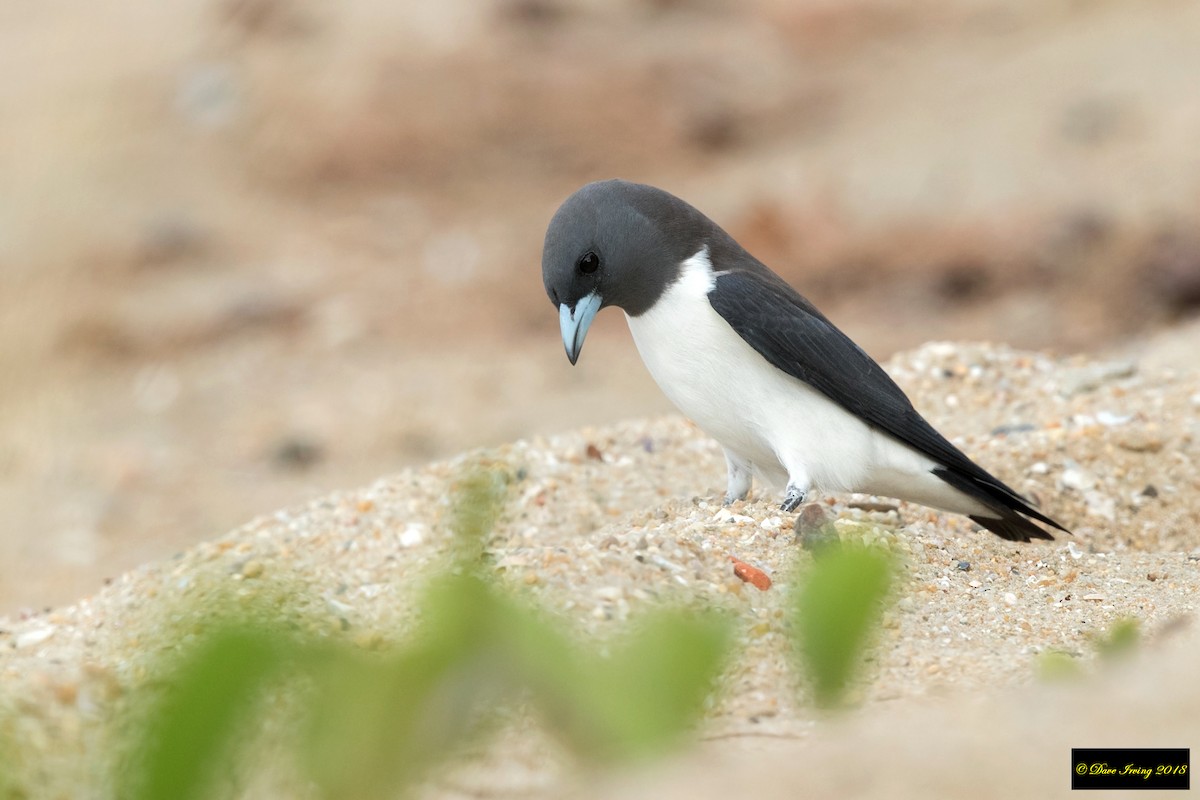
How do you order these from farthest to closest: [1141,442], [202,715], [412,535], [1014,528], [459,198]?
1. [459,198]
2. [1141,442]
3. [412,535]
4. [1014,528]
5. [202,715]

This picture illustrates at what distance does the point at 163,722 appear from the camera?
3.46ft

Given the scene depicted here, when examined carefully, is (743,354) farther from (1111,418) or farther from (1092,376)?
A: (1092,376)

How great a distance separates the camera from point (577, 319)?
147 inches

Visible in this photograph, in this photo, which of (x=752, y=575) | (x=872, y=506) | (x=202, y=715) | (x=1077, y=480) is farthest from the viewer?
(x=1077, y=480)

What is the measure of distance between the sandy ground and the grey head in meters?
0.61

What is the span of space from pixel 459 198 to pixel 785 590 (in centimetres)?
775

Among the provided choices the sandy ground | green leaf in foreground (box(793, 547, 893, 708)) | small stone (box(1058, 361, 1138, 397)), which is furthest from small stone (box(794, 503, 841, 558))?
small stone (box(1058, 361, 1138, 397))

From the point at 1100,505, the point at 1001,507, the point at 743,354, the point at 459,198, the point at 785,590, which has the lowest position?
the point at 785,590

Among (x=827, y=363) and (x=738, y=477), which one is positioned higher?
(x=827, y=363)

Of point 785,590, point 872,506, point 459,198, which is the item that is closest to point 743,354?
point 872,506

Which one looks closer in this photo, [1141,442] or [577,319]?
[577,319]

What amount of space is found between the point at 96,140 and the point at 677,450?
263 inches

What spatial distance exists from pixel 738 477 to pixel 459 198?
21.3 feet

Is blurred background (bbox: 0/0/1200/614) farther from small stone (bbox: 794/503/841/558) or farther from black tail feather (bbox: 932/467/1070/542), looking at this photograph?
small stone (bbox: 794/503/841/558)
